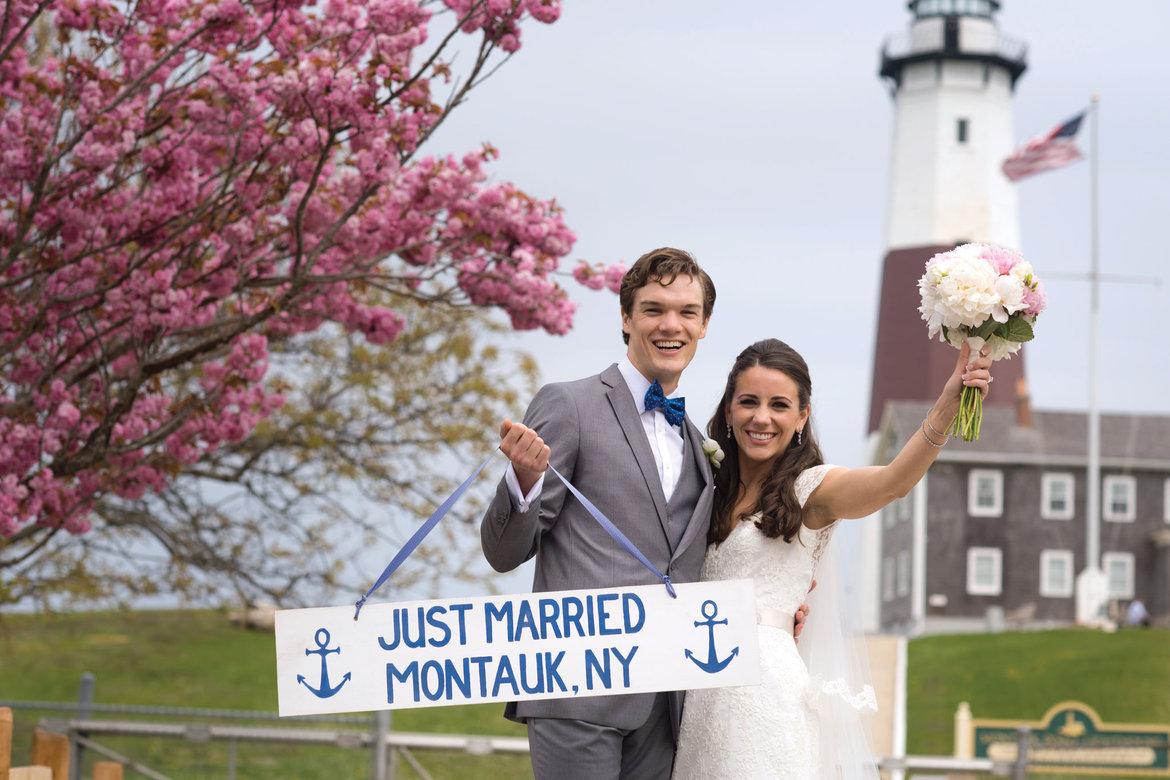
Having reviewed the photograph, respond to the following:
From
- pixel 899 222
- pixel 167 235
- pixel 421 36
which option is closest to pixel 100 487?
pixel 167 235

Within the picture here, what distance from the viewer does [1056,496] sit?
4672cm

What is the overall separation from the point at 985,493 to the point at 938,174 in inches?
411

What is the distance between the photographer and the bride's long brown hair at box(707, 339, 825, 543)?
16.1ft

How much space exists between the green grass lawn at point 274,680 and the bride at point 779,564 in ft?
38.6

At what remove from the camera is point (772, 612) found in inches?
196

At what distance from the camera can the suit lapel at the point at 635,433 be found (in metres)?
4.58

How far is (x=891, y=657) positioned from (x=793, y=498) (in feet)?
86.0

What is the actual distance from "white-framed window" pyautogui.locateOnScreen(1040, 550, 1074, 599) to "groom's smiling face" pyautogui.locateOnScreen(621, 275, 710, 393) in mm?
44373

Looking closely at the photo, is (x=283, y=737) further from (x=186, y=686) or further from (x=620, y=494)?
(x=186, y=686)

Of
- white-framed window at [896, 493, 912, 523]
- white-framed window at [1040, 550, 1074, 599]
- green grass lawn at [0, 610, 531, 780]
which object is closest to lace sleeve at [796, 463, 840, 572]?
green grass lawn at [0, 610, 531, 780]

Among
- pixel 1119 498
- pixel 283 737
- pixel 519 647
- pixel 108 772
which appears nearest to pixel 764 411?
pixel 519 647

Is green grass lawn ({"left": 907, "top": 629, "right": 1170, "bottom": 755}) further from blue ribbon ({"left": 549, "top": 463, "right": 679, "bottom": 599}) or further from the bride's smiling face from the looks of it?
blue ribbon ({"left": 549, "top": 463, "right": 679, "bottom": 599})

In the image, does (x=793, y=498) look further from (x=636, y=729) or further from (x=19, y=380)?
(x=19, y=380)

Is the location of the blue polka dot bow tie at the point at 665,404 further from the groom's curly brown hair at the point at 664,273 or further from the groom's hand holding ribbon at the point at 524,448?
the groom's hand holding ribbon at the point at 524,448
